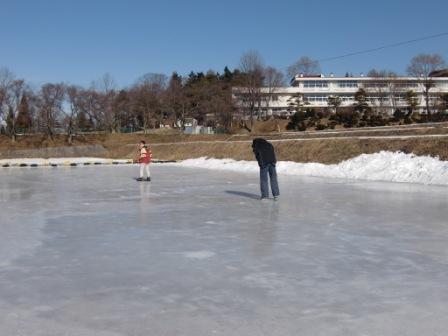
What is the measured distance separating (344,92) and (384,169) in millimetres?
68435

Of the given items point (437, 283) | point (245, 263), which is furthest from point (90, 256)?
point (437, 283)

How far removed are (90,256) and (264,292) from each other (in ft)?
8.38

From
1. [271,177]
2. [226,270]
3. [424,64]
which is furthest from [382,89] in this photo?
[226,270]

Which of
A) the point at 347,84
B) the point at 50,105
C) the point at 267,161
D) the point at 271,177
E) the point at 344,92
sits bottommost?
the point at 271,177

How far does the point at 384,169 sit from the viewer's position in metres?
17.4

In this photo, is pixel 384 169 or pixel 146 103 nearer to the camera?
pixel 384 169

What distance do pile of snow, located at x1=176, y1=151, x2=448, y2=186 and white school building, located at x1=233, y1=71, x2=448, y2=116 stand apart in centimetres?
4138

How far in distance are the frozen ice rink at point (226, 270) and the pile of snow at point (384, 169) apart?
15.9 feet

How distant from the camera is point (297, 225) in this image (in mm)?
8375

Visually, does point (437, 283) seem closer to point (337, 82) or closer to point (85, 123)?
point (85, 123)

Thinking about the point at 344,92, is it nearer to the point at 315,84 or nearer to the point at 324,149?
the point at 315,84

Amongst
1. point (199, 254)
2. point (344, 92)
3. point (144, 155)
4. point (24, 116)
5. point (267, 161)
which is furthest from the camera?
point (344, 92)

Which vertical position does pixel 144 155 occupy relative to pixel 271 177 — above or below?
above

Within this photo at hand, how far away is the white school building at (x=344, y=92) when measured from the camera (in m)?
65.9
